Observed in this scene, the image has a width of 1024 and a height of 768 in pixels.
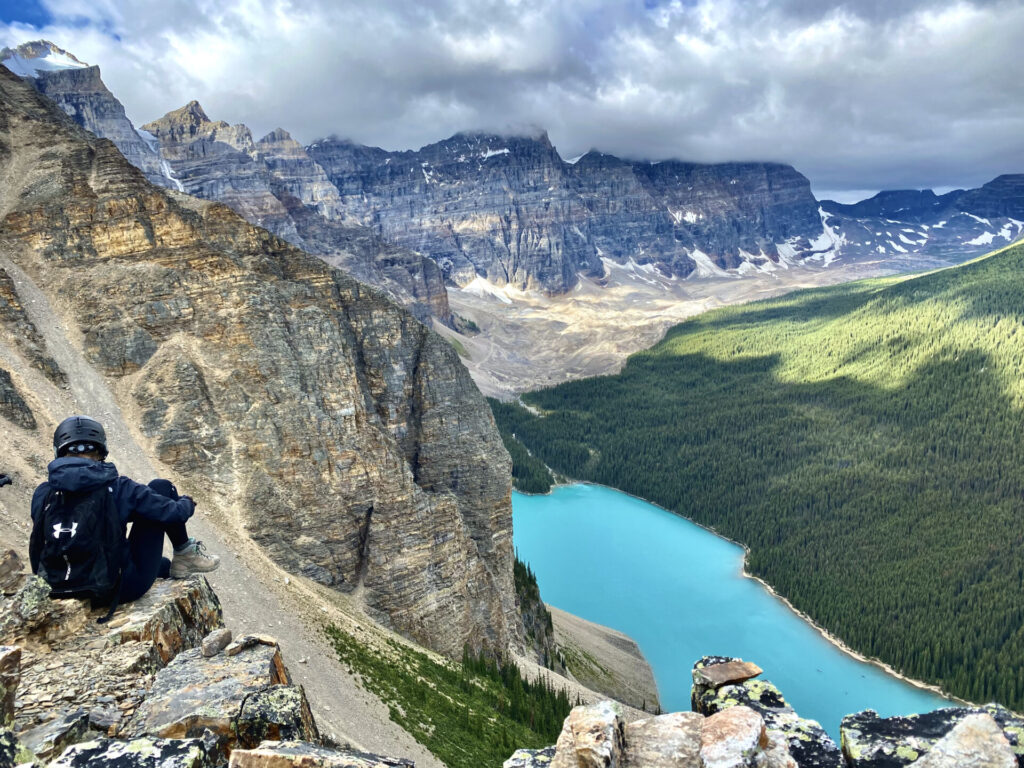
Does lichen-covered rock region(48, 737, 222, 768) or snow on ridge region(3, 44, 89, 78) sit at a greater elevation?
snow on ridge region(3, 44, 89, 78)

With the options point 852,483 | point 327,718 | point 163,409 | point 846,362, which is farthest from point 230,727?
point 846,362

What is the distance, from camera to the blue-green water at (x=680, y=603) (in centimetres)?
6481

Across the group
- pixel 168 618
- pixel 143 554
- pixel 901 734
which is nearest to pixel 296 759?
pixel 901 734

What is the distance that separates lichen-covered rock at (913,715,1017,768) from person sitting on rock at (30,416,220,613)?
1095cm

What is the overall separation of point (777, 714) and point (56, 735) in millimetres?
8872

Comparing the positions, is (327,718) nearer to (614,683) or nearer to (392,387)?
(392,387)

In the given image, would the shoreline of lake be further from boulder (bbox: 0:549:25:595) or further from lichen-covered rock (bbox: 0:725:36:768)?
lichen-covered rock (bbox: 0:725:36:768)

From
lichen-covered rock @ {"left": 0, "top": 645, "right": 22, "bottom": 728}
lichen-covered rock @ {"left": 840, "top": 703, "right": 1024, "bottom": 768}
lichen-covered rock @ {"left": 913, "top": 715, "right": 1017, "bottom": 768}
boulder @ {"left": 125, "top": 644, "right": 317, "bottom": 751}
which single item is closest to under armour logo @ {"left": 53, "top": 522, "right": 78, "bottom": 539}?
lichen-covered rock @ {"left": 0, "top": 645, "right": 22, "bottom": 728}

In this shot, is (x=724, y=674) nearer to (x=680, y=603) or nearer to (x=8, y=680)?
(x=8, y=680)

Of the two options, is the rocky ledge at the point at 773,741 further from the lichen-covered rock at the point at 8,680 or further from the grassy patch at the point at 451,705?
the grassy patch at the point at 451,705

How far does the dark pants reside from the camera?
11.6 m

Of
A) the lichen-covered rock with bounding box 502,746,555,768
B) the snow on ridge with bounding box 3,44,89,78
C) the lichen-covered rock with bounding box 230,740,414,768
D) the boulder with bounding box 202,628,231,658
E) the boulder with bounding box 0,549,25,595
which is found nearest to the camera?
the lichen-covered rock with bounding box 230,740,414,768

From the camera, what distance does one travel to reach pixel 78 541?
10461 mm

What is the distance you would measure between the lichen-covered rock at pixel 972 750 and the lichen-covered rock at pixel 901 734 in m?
0.30
